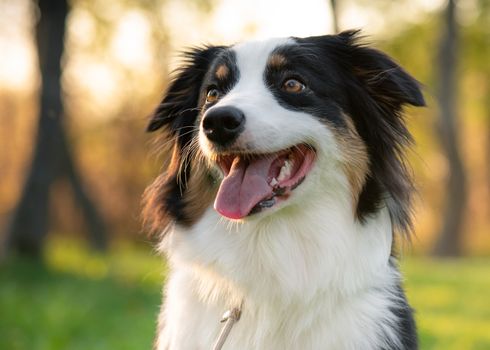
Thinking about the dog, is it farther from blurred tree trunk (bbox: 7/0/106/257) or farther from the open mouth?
blurred tree trunk (bbox: 7/0/106/257)

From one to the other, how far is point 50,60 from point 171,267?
304 inches

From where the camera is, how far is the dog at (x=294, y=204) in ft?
11.7

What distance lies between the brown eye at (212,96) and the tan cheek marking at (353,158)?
62cm

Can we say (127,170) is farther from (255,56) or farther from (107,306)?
(255,56)

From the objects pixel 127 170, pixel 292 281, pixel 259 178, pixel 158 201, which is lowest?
pixel 127 170

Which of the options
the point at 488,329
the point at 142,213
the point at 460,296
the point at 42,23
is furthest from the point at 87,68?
the point at 142,213

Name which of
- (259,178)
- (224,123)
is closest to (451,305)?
(259,178)

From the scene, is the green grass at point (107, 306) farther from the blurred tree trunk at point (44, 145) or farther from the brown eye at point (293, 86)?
the brown eye at point (293, 86)

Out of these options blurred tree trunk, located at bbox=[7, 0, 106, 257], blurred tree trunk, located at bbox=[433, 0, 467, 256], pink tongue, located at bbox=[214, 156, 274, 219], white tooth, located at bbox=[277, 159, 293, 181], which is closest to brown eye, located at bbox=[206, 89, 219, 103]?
pink tongue, located at bbox=[214, 156, 274, 219]

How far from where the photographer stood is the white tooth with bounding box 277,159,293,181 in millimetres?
3662

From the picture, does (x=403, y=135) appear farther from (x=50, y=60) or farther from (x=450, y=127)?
(x=450, y=127)

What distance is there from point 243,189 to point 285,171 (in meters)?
0.24

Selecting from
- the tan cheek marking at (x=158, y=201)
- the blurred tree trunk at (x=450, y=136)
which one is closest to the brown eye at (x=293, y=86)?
the tan cheek marking at (x=158, y=201)

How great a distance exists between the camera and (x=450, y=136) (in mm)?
21406
